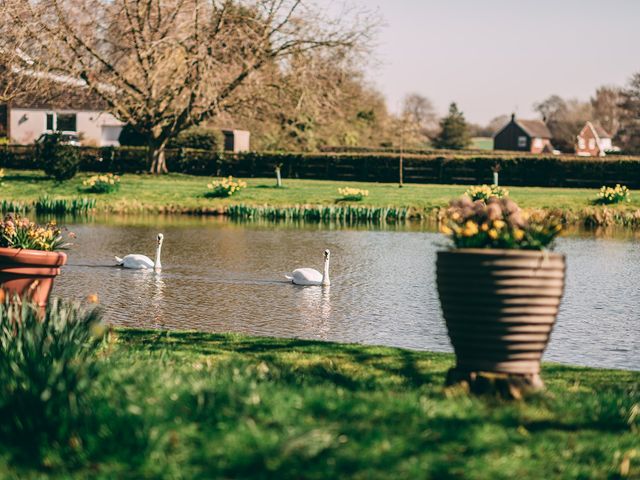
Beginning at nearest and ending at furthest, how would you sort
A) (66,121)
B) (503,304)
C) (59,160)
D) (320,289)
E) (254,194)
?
(503,304) < (320,289) < (254,194) < (59,160) < (66,121)

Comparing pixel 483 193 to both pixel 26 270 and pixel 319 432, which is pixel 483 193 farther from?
pixel 319 432

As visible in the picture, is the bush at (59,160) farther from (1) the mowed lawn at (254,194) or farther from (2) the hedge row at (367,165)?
(2) the hedge row at (367,165)

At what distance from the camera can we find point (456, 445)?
5.46 m

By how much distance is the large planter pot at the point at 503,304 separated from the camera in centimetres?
682

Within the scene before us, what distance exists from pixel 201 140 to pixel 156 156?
19.7 feet

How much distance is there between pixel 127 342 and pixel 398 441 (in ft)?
17.4

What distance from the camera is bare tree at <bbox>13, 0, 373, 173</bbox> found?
3881 centimetres

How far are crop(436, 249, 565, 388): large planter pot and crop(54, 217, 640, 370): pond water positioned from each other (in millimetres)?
849

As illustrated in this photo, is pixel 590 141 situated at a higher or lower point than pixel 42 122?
higher

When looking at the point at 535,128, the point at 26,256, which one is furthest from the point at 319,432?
the point at 535,128

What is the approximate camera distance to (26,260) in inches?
410

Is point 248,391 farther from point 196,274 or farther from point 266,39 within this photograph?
point 266,39

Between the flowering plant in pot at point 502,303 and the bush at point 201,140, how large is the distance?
4358cm

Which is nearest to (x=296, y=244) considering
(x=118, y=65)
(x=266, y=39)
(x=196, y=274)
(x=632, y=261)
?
(x=196, y=274)
